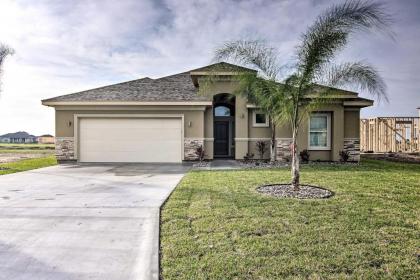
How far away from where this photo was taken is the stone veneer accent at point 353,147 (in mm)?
15266

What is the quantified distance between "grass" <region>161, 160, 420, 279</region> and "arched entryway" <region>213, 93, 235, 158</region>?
9.92m

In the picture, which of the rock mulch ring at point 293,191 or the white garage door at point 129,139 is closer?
the rock mulch ring at point 293,191

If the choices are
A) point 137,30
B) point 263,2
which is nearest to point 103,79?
point 137,30

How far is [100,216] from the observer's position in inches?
207

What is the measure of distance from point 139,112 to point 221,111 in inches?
189

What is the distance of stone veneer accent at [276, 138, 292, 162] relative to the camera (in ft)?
49.8

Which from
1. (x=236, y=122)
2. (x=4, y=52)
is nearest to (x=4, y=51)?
(x=4, y=52)

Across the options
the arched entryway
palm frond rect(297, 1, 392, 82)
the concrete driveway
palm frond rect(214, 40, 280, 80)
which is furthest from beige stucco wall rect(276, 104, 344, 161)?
the concrete driveway

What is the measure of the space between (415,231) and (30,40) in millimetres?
15559

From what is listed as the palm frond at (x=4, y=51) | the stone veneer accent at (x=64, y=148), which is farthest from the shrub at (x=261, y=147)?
the palm frond at (x=4, y=51)

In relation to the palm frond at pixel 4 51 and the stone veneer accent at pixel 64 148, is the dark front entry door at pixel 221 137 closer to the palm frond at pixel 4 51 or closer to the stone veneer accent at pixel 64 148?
the stone veneer accent at pixel 64 148

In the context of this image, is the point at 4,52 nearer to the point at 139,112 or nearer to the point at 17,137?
the point at 139,112

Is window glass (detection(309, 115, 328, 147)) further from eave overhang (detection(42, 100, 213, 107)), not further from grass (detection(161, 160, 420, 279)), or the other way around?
grass (detection(161, 160, 420, 279))

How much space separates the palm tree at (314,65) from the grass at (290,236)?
6.38 feet
